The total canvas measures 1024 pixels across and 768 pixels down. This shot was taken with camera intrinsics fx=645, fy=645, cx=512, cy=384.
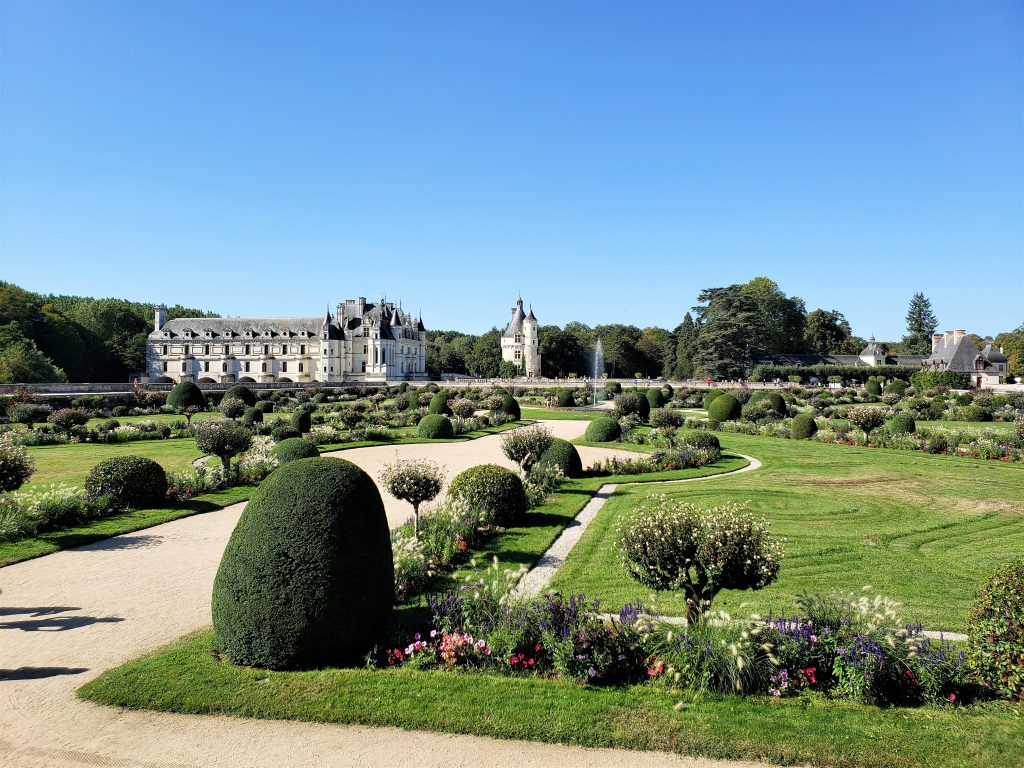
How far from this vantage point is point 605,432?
24.8m

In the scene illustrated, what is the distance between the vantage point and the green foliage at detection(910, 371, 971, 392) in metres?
52.5

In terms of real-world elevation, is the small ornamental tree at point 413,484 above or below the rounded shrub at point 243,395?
below

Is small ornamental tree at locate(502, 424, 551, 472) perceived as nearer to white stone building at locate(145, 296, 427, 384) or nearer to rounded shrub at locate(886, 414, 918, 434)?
rounded shrub at locate(886, 414, 918, 434)

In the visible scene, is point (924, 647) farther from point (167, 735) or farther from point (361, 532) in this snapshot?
point (167, 735)

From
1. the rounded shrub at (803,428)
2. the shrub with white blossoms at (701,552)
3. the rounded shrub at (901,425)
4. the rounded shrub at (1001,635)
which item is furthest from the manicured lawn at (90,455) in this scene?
the rounded shrub at (901,425)

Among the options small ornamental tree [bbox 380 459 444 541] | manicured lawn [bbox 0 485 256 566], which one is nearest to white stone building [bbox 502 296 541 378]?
manicured lawn [bbox 0 485 256 566]

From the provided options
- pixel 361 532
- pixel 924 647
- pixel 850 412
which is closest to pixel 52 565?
pixel 361 532

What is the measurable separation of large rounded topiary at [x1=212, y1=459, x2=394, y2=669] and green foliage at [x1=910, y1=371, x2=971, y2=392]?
56400 mm

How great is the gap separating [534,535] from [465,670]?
5611 millimetres

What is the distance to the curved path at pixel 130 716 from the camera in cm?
509

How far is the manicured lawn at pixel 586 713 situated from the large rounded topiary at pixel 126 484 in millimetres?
8484

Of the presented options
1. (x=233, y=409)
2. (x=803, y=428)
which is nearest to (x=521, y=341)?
(x=233, y=409)

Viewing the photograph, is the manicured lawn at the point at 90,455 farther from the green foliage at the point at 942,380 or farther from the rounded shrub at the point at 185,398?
the green foliage at the point at 942,380

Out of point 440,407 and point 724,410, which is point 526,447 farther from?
point 724,410
